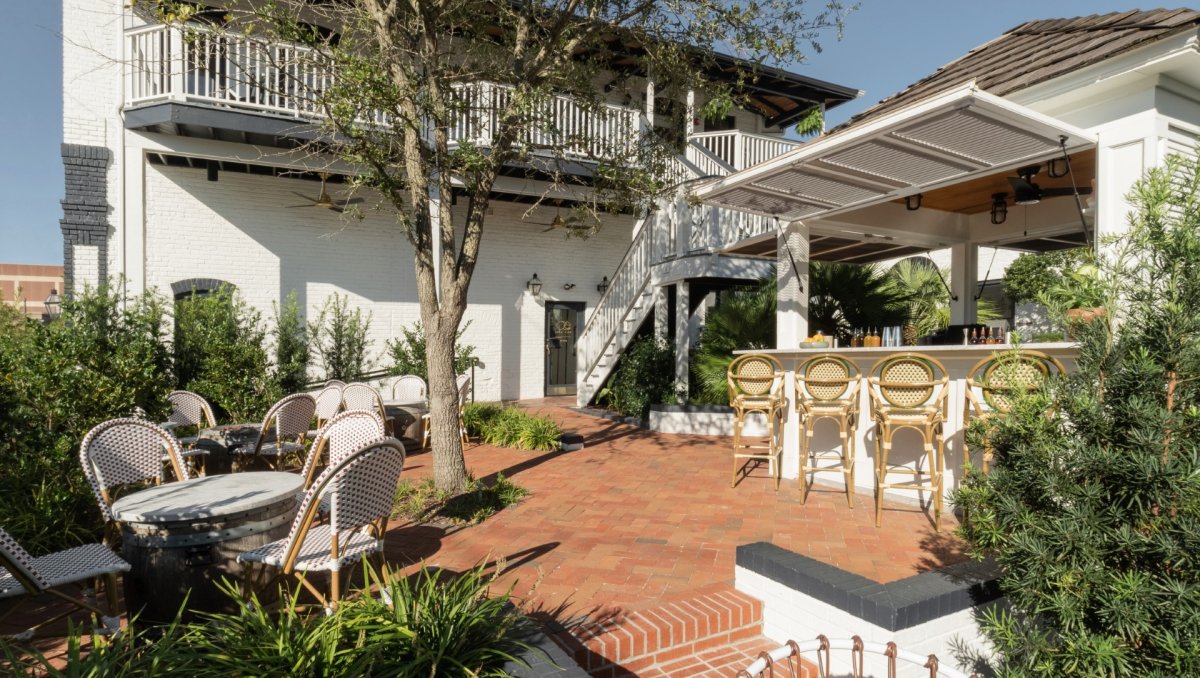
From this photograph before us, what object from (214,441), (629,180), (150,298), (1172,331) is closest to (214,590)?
(214,441)

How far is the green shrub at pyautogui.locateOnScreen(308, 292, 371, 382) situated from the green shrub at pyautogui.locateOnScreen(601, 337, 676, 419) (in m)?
4.74

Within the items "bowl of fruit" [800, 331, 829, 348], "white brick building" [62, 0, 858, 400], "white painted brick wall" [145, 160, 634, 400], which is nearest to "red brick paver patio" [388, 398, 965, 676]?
"bowl of fruit" [800, 331, 829, 348]

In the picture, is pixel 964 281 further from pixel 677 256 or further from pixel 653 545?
pixel 653 545

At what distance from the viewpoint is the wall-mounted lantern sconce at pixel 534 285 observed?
12.7 m

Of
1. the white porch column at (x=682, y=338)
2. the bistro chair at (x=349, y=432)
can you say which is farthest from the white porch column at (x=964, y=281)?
the bistro chair at (x=349, y=432)

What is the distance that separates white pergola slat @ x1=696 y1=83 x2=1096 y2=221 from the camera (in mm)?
4023

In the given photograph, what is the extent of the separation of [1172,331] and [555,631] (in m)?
2.59

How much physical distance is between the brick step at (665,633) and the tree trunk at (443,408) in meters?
2.59

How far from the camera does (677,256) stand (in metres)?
9.80

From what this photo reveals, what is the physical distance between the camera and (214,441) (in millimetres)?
5613

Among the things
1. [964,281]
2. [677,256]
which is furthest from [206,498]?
[964,281]

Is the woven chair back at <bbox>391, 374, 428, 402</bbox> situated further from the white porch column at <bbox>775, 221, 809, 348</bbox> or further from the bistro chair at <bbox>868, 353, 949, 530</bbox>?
the bistro chair at <bbox>868, 353, 949, 530</bbox>

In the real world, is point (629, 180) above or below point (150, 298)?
above

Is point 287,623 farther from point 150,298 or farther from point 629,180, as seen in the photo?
point 150,298
